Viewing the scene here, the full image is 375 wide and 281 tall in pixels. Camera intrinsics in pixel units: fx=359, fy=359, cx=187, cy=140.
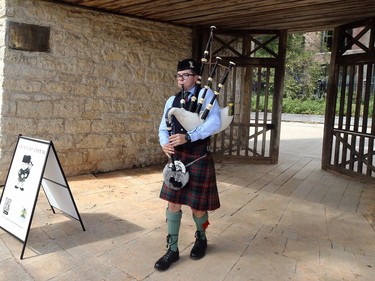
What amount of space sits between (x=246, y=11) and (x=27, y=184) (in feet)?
12.5

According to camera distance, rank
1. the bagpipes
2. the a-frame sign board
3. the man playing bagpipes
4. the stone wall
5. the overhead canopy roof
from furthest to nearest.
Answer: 1. the overhead canopy roof
2. the stone wall
3. the a-frame sign board
4. the man playing bagpipes
5. the bagpipes

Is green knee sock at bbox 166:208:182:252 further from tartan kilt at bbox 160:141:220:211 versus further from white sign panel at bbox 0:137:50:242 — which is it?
white sign panel at bbox 0:137:50:242

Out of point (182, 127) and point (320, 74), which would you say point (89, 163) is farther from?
point (320, 74)

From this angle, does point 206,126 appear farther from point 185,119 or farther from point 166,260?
point 166,260

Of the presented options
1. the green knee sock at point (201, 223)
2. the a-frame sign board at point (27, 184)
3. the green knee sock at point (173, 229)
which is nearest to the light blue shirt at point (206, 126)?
the green knee sock at point (173, 229)

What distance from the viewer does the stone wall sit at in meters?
4.57

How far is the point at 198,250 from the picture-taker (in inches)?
111

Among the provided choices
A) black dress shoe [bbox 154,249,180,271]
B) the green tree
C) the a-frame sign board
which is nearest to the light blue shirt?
black dress shoe [bbox 154,249,180,271]

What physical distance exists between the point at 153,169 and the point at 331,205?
2.84 meters

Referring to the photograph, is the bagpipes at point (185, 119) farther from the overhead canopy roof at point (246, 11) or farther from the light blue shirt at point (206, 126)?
the overhead canopy roof at point (246, 11)

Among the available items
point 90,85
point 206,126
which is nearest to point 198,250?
point 206,126

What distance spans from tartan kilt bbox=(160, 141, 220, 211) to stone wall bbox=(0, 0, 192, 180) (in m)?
2.88

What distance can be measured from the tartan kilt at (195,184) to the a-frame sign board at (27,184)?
3.40ft

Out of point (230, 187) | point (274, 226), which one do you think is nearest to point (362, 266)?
point (274, 226)
